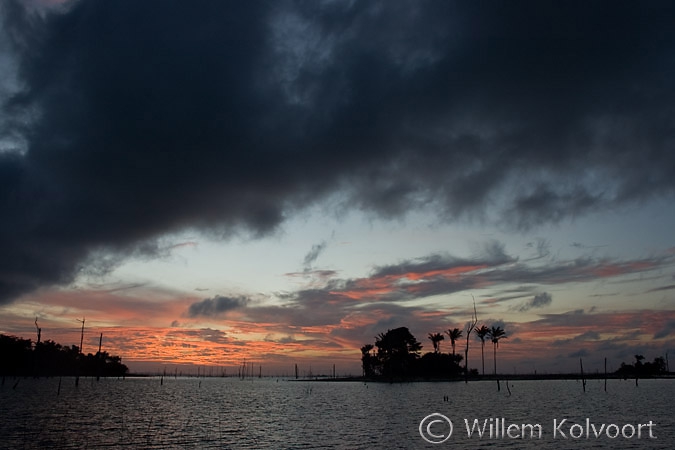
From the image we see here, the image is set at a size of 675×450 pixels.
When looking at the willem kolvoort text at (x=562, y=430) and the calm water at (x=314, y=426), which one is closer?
the calm water at (x=314, y=426)

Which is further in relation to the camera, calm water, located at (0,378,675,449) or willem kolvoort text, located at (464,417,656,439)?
willem kolvoort text, located at (464,417,656,439)

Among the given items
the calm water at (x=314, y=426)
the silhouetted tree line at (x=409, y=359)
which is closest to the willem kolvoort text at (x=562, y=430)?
the calm water at (x=314, y=426)

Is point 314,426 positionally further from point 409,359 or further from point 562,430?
point 409,359

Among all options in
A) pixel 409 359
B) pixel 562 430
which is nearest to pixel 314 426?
pixel 562 430

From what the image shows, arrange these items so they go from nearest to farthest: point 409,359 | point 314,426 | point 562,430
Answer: point 562,430 < point 314,426 < point 409,359

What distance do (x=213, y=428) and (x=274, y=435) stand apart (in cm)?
923

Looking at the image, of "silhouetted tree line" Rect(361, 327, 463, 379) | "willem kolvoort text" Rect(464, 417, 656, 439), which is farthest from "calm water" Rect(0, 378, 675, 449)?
"silhouetted tree line" Rect(361, 327, 463, 379)

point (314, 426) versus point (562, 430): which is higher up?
point (562, 430)

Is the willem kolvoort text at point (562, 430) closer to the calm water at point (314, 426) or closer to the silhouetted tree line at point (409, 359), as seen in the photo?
the calm water at point (314, 426)

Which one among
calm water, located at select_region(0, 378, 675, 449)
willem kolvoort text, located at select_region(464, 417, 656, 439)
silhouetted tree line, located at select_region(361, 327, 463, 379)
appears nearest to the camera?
calm water, located at select_region(0, 378, 675, 449)

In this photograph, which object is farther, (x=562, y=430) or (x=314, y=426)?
(x=314, y=426)

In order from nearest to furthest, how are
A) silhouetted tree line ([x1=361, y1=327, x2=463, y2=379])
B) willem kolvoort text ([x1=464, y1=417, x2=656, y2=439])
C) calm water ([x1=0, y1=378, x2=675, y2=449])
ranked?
calm water ([x1=0, y1=378, x2=675, y2=449]) < willem kolvoort text ([x1=464, y1=417, x2=656, y2=439]) < silhouetted tree line ([x1=361, y1=327, x2=463, y2=379])

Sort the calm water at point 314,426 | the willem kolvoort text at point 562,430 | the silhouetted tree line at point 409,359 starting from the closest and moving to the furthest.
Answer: the calm water at point 314,426
the willem kolvoort text at point 562,430
the silhouetted tree line at point 409,359

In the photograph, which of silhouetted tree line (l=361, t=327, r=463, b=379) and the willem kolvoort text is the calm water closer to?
the willem kolvoort text
